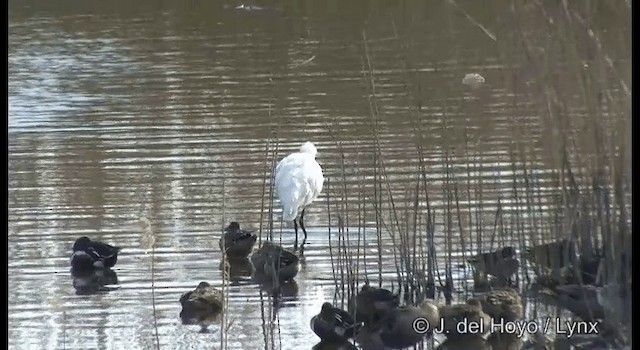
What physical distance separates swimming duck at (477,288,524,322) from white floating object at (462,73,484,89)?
552cm

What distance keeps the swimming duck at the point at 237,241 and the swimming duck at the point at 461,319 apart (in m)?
1.86

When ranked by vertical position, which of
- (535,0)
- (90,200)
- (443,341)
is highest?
(535,0)

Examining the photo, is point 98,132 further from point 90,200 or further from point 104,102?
point 90,200

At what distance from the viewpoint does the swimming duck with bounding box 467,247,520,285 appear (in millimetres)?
5920

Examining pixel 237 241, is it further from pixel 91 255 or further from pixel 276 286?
pixel 91 255

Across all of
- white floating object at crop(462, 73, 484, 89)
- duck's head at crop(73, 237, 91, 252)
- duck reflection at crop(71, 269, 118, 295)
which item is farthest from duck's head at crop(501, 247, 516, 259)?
white floating object at crop(462, 73, 484, 89)

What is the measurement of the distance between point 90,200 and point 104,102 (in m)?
3.89

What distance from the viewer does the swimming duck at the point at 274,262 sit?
6.81 m

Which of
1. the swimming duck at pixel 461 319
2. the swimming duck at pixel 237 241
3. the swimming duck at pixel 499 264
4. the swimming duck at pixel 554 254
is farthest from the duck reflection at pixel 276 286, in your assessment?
the swimming duck at pixel 554 254

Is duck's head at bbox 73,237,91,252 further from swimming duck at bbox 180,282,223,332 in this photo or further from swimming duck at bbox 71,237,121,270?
swimming duck at bbox 180,282,223,332

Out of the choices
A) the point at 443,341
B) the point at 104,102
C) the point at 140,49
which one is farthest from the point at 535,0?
the point at 140,49

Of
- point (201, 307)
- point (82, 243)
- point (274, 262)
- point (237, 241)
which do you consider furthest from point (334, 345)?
point (82, 243)

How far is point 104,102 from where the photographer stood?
40.2ft

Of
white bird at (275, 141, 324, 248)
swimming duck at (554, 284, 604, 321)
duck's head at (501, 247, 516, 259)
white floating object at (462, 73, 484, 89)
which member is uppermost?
white floating object at (462, 73, 484, 89)
